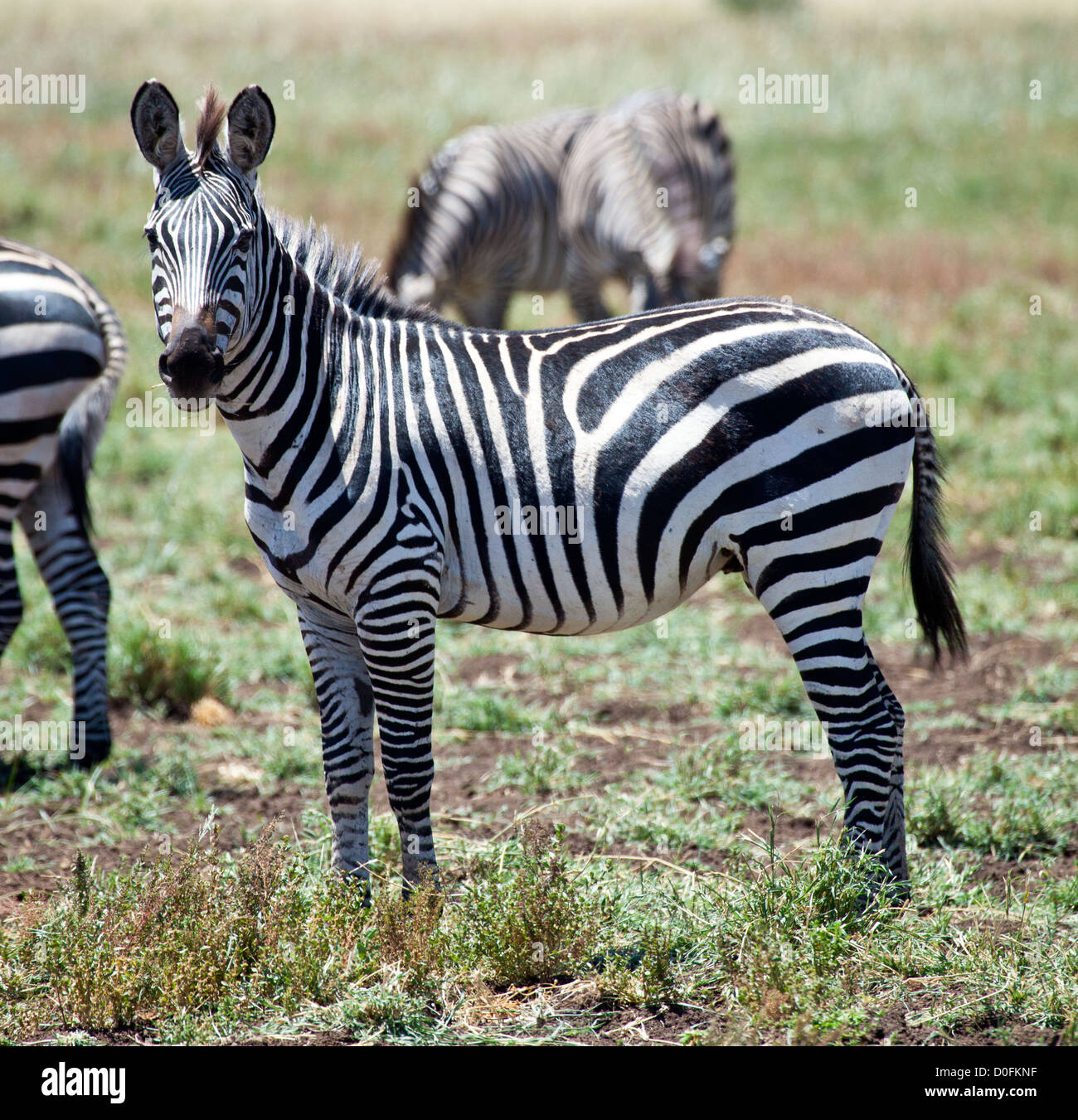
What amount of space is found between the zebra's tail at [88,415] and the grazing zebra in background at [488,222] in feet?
15.2

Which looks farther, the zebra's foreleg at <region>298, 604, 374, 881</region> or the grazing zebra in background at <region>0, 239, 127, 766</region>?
the grazing zebra in background at <region>0, 239, 127, 766</region>

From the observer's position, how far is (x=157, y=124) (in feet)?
13.3

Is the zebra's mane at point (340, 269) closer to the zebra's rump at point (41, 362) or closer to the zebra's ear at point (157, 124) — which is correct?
the zebra's ear at point (157, 124)

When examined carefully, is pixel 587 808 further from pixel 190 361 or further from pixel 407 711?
pixel 190 361

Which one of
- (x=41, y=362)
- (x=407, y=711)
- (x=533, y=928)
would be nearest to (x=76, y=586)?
(x=41, y=362)

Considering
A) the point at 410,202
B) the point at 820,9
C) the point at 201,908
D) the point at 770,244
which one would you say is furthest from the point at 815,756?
the point at 820,9

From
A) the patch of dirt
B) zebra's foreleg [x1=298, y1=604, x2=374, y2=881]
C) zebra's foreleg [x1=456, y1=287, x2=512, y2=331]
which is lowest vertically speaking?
the patch of dirt

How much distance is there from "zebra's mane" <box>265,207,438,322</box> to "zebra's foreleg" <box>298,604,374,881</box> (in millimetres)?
1249

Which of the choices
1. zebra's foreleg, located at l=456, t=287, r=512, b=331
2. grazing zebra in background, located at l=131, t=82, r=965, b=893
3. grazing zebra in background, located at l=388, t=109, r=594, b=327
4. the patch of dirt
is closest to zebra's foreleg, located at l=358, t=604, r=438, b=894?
grazing zebra in background, located at l=131, t=82, r=965, b=893

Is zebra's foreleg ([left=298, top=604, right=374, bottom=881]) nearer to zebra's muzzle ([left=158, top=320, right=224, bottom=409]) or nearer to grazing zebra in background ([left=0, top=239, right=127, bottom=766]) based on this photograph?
zebra's muzzle ([left=158, top=320, right=224, bottom=409])

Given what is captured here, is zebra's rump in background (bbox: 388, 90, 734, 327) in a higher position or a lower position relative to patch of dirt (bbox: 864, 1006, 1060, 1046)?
higher

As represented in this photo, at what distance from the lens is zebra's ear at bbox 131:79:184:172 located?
3986 millimetres

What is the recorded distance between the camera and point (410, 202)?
10859mm

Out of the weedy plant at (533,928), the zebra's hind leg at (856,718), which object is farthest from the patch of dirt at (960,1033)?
the weedy plant at (533,928)
